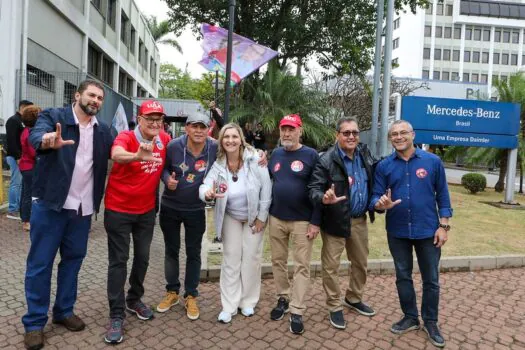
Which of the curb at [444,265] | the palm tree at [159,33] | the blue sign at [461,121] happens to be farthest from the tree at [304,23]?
the palm tree at [159,33]

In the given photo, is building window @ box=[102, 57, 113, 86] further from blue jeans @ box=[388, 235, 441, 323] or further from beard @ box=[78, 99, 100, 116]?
blue jeans @ box=[388, 235, 441, 323]

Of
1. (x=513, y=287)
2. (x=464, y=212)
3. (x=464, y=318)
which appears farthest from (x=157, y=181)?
(x=464, y=212)

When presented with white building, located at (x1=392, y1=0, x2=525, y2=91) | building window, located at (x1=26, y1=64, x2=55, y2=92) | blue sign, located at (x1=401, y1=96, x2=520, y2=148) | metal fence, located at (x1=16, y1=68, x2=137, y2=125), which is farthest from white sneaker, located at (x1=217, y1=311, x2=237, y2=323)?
white building, located at (x1=392, y1=0, x2=525, y2=91)

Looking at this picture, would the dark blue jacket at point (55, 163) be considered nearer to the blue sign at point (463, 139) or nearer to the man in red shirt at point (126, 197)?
the man in red shirt at point (126, 197)

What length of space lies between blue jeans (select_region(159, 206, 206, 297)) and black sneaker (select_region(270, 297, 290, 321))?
2.59ft

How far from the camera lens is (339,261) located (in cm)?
397

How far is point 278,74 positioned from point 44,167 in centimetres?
987

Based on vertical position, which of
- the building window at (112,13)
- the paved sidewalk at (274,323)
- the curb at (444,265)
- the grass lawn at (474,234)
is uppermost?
the building window at (112,13)

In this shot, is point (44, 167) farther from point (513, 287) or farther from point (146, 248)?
point (513, 287)

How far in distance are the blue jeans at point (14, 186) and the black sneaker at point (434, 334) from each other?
22.6 ft

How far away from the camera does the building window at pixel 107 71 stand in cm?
2330

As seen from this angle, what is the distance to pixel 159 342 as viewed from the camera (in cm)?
354

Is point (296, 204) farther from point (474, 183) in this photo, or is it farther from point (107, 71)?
point (107, 71)

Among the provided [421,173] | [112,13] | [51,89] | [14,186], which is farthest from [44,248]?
[112,13]
